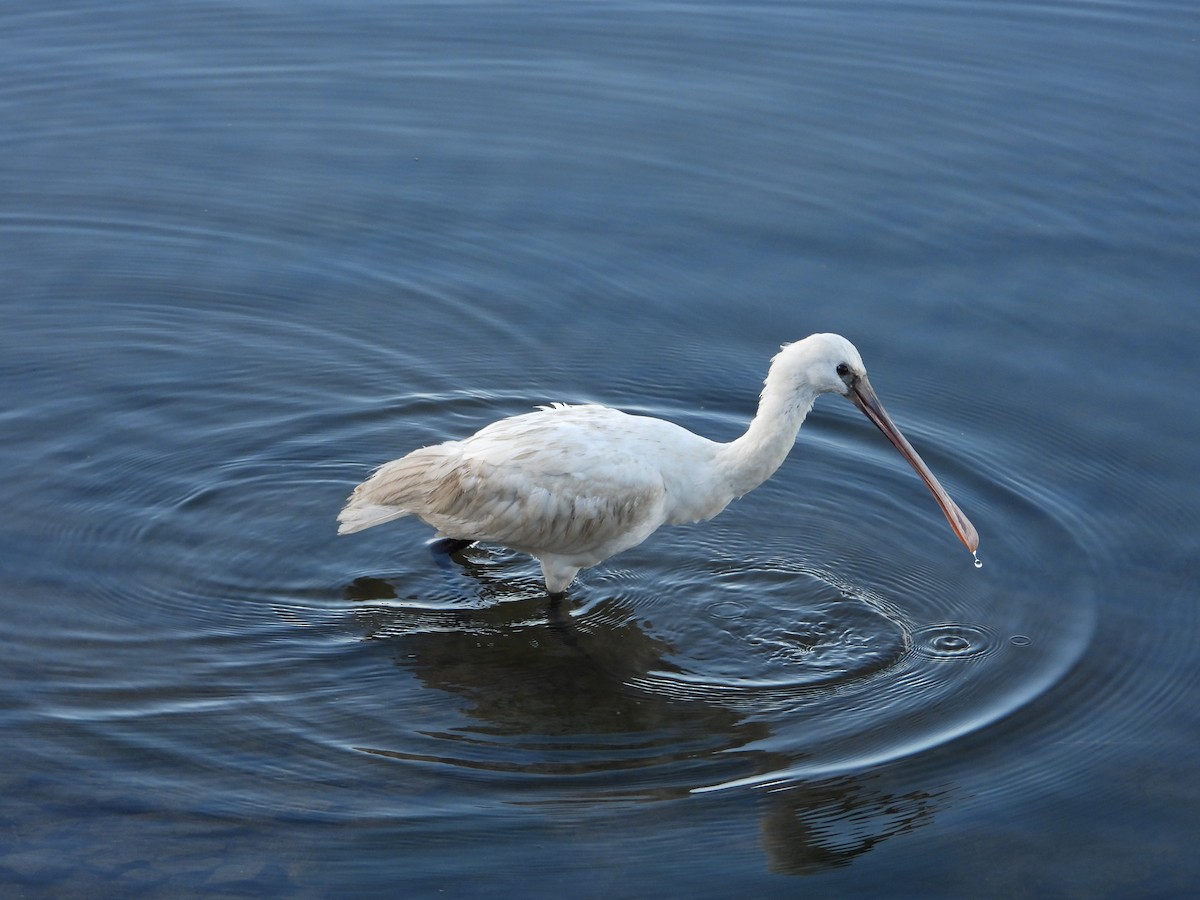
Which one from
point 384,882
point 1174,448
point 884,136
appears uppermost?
point 884,136

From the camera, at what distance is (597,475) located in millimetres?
8164

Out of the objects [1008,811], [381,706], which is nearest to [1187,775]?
[1008,811]

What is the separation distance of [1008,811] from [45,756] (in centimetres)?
421

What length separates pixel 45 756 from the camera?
6.92m

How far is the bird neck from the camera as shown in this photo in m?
8.17

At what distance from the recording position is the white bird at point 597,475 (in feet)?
26.8

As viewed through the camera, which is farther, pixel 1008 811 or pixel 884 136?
pixel 884 136

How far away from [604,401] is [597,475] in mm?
2095

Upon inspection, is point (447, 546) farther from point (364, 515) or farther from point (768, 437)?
point (768, 437)

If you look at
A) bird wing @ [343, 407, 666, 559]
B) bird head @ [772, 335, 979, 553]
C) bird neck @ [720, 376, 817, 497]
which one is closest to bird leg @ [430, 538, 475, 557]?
bird wing @ [343, 407, 666, 559]

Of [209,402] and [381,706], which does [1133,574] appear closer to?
[381,706]

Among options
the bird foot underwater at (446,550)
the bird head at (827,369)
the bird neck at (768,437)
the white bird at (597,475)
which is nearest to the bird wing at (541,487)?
the white bird at (597,475)

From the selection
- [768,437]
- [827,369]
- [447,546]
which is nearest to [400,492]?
[447,546]

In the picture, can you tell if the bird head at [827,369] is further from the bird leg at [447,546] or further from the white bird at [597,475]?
the bird leg at [447,546]
